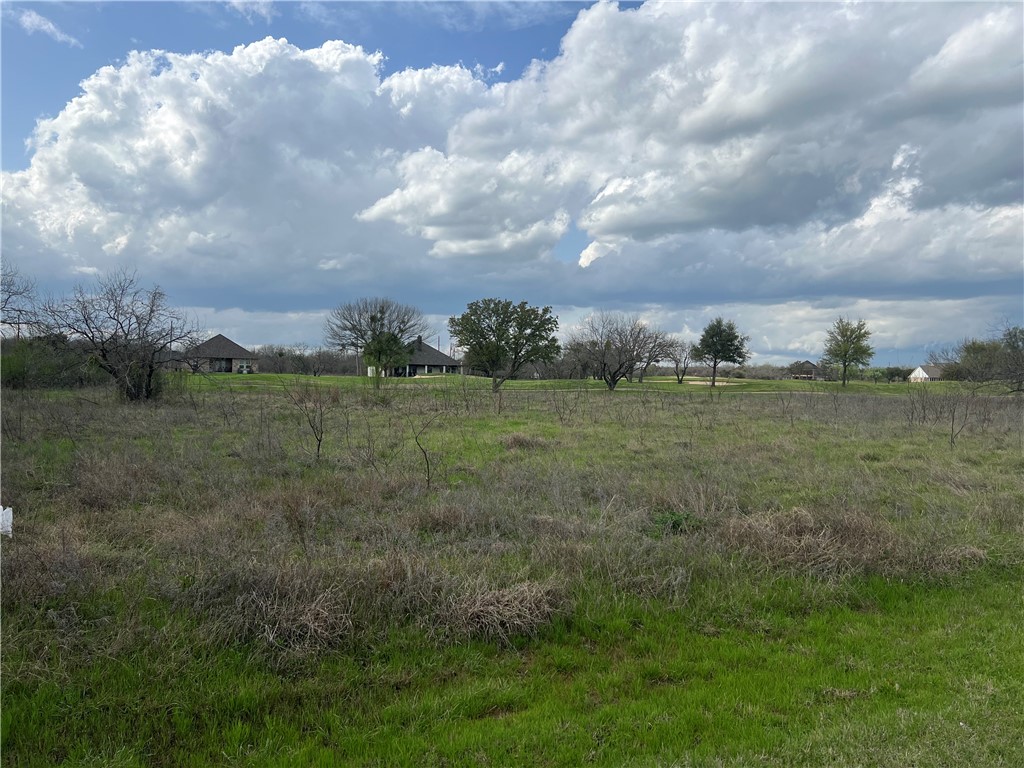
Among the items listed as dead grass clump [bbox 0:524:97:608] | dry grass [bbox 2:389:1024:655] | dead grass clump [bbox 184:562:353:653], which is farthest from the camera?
dry grass [bbox 2:389:1024:655]

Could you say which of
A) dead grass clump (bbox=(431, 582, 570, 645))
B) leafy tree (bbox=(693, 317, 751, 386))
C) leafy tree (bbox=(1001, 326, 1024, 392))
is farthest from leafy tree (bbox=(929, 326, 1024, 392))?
dead grass clump (bbox=(431, 582, 570, 645))

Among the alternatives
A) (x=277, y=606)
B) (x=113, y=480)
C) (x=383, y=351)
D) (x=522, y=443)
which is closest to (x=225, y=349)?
(x=383, y=351)

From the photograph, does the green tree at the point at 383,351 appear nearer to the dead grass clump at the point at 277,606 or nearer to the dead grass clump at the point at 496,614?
the dead grass clump at the point at 277,606

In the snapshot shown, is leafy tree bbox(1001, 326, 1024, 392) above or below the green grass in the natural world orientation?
above

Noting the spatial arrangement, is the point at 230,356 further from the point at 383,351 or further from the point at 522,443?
the point at 522,443

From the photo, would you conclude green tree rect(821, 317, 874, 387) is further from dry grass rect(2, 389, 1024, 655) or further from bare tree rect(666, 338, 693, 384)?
dry grass rect(2, 389, 1024, 655)

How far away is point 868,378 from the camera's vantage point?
7306cm

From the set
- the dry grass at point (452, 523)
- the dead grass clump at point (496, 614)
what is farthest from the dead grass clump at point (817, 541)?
the dead grass clump at point (496, 614)

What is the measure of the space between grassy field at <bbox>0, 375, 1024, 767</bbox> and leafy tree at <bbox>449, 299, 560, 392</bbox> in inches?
1196

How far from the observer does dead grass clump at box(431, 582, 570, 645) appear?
4.39 metres

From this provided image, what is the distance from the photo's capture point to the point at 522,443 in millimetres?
13727

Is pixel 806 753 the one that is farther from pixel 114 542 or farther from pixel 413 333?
pixel 413 333

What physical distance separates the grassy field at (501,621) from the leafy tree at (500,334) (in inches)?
1196

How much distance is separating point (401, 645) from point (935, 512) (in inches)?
301
